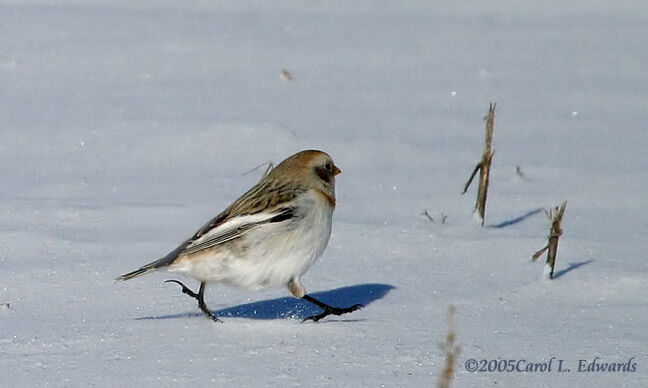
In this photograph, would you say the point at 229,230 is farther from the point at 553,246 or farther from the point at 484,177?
the point at 484,177

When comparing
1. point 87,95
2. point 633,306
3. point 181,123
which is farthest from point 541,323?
point 87,95

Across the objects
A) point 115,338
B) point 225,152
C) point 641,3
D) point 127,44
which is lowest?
point 115,338

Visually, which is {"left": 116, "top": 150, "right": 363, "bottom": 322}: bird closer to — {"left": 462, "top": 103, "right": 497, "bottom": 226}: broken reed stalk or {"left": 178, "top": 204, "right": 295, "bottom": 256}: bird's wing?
{"left": 178, "top": 204, "right": 295, "bottom": 256}: bird's wing

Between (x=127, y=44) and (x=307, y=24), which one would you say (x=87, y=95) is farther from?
(x=307, y=24)

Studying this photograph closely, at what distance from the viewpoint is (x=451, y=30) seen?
1001 cm

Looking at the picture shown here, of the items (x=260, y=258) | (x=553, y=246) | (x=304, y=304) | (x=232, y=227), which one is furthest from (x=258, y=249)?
(x=553, y=246)

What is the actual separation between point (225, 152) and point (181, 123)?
0.58 metres

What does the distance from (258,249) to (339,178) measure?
225 cm

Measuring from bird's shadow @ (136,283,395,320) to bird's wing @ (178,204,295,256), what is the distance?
1.00 feet

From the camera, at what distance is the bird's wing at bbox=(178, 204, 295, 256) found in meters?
4.81

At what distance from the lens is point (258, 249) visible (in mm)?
4812

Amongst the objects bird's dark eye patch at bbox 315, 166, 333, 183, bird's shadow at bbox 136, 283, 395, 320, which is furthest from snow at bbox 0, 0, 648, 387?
bird's dark eye patch at bbox 315, 166, 333, 183

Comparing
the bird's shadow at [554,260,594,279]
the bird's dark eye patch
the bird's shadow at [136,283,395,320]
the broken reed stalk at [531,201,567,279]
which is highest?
the bird's dark eye patch

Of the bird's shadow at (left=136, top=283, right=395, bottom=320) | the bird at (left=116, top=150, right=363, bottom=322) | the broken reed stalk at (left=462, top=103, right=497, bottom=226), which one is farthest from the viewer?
the broken reed stalk at (left=462, top=103, right=497, bottom=226)
